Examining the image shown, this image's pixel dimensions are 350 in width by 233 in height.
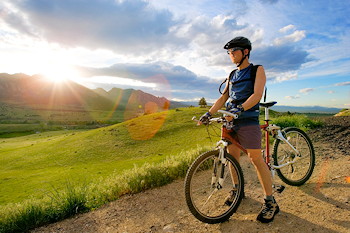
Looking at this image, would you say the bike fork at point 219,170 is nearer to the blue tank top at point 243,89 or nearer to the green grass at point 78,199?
the blue tank top at point 243,89

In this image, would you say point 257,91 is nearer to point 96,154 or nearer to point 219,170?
point 219,170

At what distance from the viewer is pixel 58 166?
58.2 feet

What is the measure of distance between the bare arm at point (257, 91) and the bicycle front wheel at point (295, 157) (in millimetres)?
2008

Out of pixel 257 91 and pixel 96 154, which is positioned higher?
pixel 257 91

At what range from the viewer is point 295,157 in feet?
18.2

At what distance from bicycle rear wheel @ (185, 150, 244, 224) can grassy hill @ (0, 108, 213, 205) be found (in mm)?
8535

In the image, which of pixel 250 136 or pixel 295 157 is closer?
pixel 250 136

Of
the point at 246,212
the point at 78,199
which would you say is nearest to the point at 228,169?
the point at 246,212

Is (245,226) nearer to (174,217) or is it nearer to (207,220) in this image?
(207,220)

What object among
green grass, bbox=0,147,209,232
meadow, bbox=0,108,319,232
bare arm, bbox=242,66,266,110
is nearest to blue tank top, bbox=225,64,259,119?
bare arm, bbox=242,66,266,110

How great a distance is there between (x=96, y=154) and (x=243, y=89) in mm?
17530

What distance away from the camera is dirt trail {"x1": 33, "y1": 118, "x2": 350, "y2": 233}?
388 centimetres

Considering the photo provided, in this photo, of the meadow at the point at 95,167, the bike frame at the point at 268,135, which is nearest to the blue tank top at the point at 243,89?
the bike frame at the point at 268,135

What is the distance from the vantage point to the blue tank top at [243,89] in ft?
13.6
